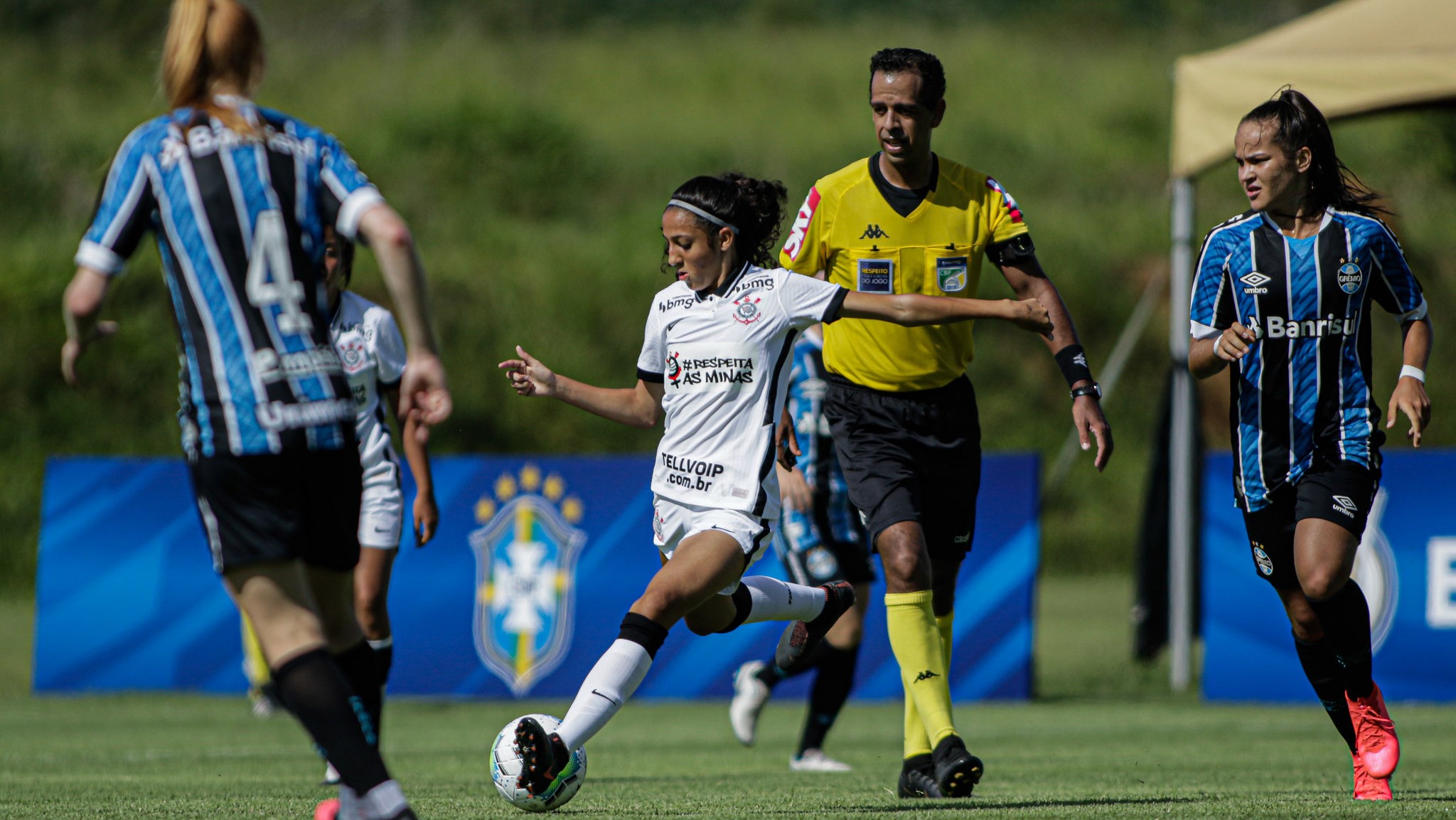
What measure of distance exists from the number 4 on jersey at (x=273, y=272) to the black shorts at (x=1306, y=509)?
338cm

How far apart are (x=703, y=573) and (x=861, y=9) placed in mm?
33444

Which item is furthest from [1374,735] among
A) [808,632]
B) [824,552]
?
[824,552]

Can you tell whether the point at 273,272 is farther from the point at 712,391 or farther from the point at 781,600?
the point at 781,600

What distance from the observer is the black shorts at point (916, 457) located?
19.6 ft

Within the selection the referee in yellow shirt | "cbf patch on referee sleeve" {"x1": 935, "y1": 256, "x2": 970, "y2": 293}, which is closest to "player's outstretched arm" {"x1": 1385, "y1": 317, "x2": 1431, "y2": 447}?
the referee in yellow shirt

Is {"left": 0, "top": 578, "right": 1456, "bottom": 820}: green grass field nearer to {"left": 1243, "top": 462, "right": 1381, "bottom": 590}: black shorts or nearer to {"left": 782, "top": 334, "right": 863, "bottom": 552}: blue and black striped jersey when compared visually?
{"left": 1243, "top": 462, "right": 1381, "bottom": 590}: black shorts

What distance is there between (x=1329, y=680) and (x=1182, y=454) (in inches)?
237

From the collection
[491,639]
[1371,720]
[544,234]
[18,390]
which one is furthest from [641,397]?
[544,234]

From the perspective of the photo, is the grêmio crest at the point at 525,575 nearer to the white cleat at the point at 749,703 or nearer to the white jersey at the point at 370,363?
the white cleat at the point at 749,703

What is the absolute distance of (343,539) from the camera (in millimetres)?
4180

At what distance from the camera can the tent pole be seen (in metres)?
11.6

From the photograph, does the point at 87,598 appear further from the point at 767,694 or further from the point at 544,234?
the point at 544,234

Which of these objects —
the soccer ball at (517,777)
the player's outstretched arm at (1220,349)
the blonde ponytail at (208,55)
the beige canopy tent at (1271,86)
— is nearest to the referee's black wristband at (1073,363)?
the player's outstretched arm at (1220,349)

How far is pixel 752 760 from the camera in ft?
26.4
